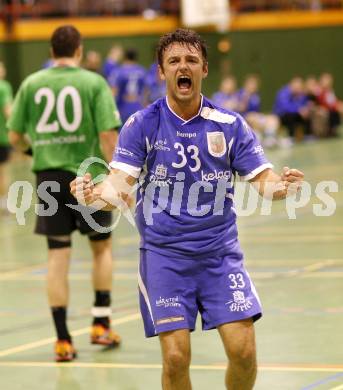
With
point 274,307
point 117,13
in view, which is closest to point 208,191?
point 274,307

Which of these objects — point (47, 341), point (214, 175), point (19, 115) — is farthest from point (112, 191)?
point (47, 341)

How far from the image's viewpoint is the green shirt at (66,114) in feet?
25.1

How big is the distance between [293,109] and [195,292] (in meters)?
22.8

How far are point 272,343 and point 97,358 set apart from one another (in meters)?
1.25

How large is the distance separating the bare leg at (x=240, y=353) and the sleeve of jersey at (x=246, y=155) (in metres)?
0.77

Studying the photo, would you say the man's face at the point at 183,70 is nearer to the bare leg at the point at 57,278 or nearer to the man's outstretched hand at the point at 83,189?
the man's outstretched hand at the point at 83,189

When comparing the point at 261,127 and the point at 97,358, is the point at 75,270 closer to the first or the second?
the point at 97,358

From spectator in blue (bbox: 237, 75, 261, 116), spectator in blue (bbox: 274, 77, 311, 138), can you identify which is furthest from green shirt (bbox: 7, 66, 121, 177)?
spectator in blue (bbox: 274, 77, 311, 138)

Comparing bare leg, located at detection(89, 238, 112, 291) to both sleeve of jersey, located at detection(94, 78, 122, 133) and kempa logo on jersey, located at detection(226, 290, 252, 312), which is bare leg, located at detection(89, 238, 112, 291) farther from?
kempa logo on jersey, located at detection(226, 290, 252, 312)

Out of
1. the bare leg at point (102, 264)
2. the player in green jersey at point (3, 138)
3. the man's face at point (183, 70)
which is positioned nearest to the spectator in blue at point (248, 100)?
the player in green jersey at point (3, 138)

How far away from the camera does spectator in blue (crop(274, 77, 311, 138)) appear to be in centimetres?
2798

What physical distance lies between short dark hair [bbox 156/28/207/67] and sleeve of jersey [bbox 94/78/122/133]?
6.86ft

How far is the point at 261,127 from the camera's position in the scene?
1061 inches

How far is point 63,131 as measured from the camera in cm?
765
